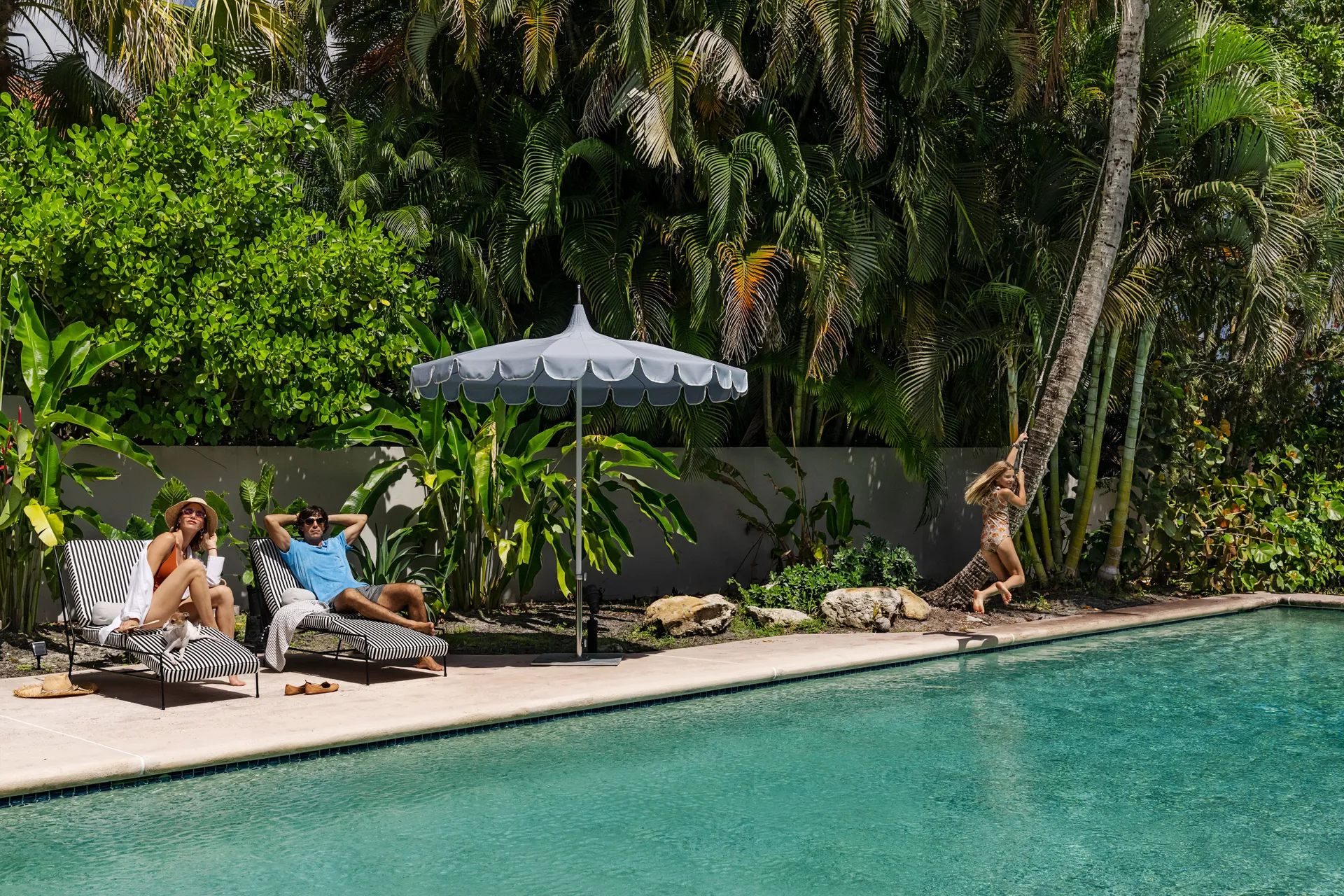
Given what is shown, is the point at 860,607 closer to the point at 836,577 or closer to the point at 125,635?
the point at 836,577

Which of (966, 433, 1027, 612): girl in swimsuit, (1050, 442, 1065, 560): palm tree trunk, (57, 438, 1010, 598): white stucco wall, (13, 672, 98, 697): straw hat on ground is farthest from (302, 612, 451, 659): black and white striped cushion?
(1050, 442, 1065, 560): palm tree trunk

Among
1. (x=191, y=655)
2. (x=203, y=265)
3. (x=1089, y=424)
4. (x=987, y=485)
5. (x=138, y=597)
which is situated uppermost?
(x=203, y=265)

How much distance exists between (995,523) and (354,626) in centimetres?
676

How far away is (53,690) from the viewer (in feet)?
26.8

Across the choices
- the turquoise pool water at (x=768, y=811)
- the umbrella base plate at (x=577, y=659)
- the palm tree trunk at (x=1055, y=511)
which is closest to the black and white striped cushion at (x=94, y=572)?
the turquoise pool water at (x=768, y=811)

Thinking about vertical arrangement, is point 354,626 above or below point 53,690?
above

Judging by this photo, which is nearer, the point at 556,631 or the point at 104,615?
the point at 104,615

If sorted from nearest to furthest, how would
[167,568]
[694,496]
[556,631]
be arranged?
[167,568], [556,631], [694,496]

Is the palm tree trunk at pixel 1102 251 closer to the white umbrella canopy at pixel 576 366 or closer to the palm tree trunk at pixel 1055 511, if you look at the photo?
the palm tree trunk at pixel 1055 511

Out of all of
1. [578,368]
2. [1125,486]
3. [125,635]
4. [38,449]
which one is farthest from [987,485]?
[38,449]

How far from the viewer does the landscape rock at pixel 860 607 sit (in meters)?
12.3

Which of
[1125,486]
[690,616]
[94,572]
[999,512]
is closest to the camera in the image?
[94,572]

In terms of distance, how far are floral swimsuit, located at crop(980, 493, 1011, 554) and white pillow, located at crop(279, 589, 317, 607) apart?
6.70m

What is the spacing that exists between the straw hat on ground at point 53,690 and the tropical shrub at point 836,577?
6966 mm
